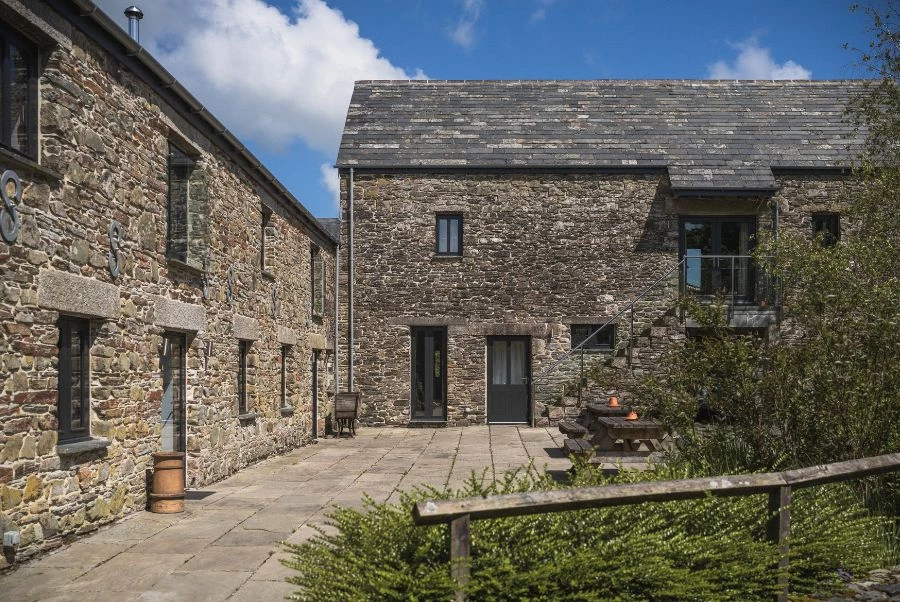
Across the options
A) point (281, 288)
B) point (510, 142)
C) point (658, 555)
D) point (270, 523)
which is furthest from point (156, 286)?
point (510, 142)

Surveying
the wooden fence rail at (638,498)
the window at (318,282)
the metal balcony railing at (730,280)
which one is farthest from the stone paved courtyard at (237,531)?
the metal balcony railing at (730,280)

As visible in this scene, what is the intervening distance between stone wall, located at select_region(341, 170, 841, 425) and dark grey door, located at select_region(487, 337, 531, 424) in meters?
0.31

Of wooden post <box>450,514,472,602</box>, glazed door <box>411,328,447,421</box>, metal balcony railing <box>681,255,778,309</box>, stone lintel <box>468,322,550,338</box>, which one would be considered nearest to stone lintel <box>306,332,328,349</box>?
glazed door <box>411,328,447,421</box>

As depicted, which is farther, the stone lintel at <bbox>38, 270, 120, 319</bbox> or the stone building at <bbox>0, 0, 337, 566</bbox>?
the stone lintel at <bbox>38, 270, 120, 319</bbox>

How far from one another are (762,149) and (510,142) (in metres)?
5.62

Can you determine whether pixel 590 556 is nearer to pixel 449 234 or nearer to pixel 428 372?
pixel 428 372

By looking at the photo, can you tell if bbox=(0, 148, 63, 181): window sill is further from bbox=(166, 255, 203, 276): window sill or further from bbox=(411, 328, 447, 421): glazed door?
bbox=(411, 328, 447, 421): glazed door

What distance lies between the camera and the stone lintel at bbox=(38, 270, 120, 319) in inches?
248

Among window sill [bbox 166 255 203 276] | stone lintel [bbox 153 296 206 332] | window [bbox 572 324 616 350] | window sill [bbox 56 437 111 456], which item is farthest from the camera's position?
window [bbox 572 324 616 350]

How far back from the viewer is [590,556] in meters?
4.19

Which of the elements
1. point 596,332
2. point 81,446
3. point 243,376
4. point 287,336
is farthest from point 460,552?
point 596,332

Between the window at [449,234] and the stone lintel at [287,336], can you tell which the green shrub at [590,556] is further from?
the window at [449,234]

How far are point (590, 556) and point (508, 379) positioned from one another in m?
13.9

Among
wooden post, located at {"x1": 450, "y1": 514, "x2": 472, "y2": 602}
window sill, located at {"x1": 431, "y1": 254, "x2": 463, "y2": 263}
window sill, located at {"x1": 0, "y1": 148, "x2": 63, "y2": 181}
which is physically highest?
window sill, located at {"x1": 431, "y1": 254, "x2": 463, "y2": 263}
